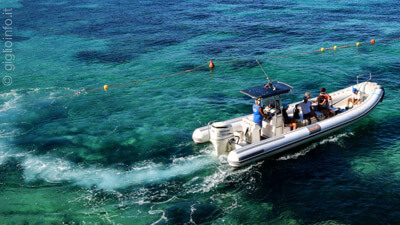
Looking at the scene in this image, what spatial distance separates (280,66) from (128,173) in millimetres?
15292

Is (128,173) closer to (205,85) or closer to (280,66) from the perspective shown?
(205,85)

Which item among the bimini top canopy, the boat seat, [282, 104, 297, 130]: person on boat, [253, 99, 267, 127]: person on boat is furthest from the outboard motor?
the boat seat

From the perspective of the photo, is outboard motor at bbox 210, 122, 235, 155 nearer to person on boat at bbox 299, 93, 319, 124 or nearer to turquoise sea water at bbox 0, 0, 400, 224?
turquoise sea water at bbox 0, 0, 400, 224

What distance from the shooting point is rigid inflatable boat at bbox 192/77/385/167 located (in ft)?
42.8

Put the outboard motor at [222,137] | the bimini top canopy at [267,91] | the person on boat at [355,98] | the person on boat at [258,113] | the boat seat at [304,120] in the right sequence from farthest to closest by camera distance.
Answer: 1. the person on boat at [355,98]
2. the boat seat at [304,120]
3. the person on boat at [258,113]
4. the bimini top canopy at [267,91]
5. the outboard motor at [222,137]

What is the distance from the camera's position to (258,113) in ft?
45.1

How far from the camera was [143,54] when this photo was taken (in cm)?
2897

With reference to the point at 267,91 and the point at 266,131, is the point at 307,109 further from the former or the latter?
the point at 267,91

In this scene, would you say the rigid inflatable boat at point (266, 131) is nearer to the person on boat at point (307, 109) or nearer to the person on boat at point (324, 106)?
the person on boat at point (307, 109)

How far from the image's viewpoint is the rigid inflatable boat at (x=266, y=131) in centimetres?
1303

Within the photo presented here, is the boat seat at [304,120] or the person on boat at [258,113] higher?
the person on boat at [258,113]

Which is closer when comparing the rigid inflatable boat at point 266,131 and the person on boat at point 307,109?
the rigid inflatable boat at point 266,131

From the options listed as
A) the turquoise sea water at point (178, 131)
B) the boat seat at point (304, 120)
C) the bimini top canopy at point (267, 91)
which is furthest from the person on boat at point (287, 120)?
the turquoise sea water at point (178, 131)

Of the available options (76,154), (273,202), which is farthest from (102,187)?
(273,202)
